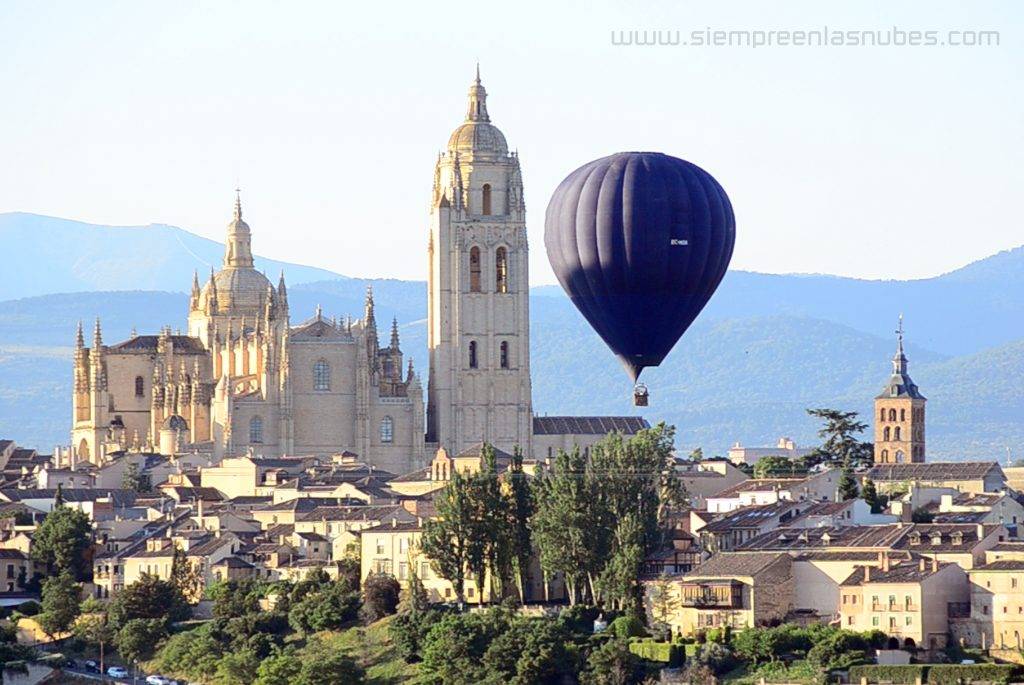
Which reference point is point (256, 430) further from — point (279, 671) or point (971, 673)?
point (971, 673)

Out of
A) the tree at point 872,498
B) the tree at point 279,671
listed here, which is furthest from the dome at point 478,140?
the tree at point 279,671

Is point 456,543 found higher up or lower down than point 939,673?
higher up

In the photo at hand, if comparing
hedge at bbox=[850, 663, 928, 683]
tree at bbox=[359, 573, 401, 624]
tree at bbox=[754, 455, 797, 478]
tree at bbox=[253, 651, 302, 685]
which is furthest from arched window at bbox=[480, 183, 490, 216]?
hedge at bbox=[850, 663, 928, 683]

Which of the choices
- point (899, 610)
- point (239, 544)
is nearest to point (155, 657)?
point (239, 544)

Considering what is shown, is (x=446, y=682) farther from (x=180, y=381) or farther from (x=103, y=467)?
(x=180, y=381)

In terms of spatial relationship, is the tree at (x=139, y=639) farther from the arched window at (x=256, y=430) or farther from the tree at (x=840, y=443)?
the arched window at (x=256, y=430)

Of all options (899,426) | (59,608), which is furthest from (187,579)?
(899,426)

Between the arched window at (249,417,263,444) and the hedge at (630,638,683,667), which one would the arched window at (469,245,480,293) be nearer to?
the arched window at (249,417,263,444)
